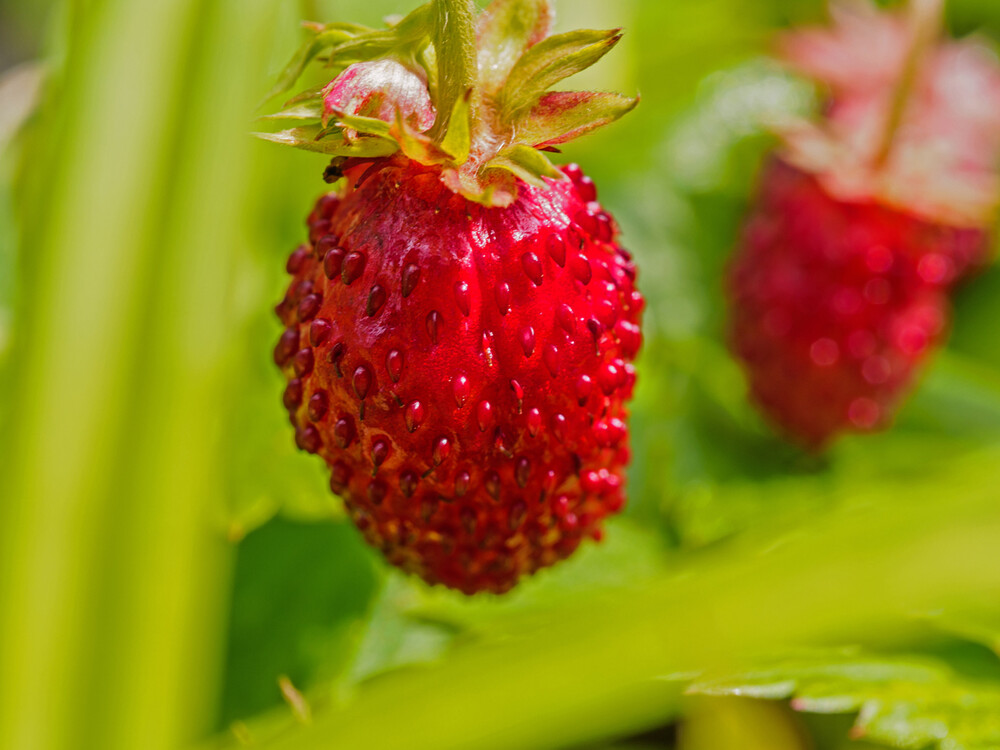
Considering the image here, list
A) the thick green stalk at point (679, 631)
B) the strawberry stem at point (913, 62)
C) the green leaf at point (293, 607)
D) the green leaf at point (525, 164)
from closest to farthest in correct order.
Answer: the thick green stalk at point (679, 631) < the green leaf at point (525, 164) < the green leaf at point (293, 607) < the strawberry stem at point (913, 62)

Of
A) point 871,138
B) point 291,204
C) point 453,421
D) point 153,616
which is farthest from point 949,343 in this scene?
point 153,616

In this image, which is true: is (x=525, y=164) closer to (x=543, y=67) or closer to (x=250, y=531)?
(x=543, y=67)

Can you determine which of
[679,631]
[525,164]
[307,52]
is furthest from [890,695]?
[307,52]

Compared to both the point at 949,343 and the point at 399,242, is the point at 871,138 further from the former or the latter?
the point at 399,242

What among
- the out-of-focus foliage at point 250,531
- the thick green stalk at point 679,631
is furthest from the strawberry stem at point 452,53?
the thick green stalk at point 679,631

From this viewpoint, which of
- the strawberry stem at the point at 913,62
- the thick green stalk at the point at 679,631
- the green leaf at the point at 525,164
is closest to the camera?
the thick green stalk at the point at 679,631

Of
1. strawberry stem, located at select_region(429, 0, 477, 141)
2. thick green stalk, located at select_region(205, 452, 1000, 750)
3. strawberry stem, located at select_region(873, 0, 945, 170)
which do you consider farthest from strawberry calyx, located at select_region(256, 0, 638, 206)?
strawberry stem, located at select_region(873, 0, 945, 170)

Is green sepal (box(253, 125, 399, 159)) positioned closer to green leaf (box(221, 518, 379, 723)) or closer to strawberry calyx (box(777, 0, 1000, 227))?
green leaf (box(221, 518, 379, 723))

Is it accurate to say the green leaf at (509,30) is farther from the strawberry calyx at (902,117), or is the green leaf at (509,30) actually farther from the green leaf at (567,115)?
the strawberry calyx at (902,117)
